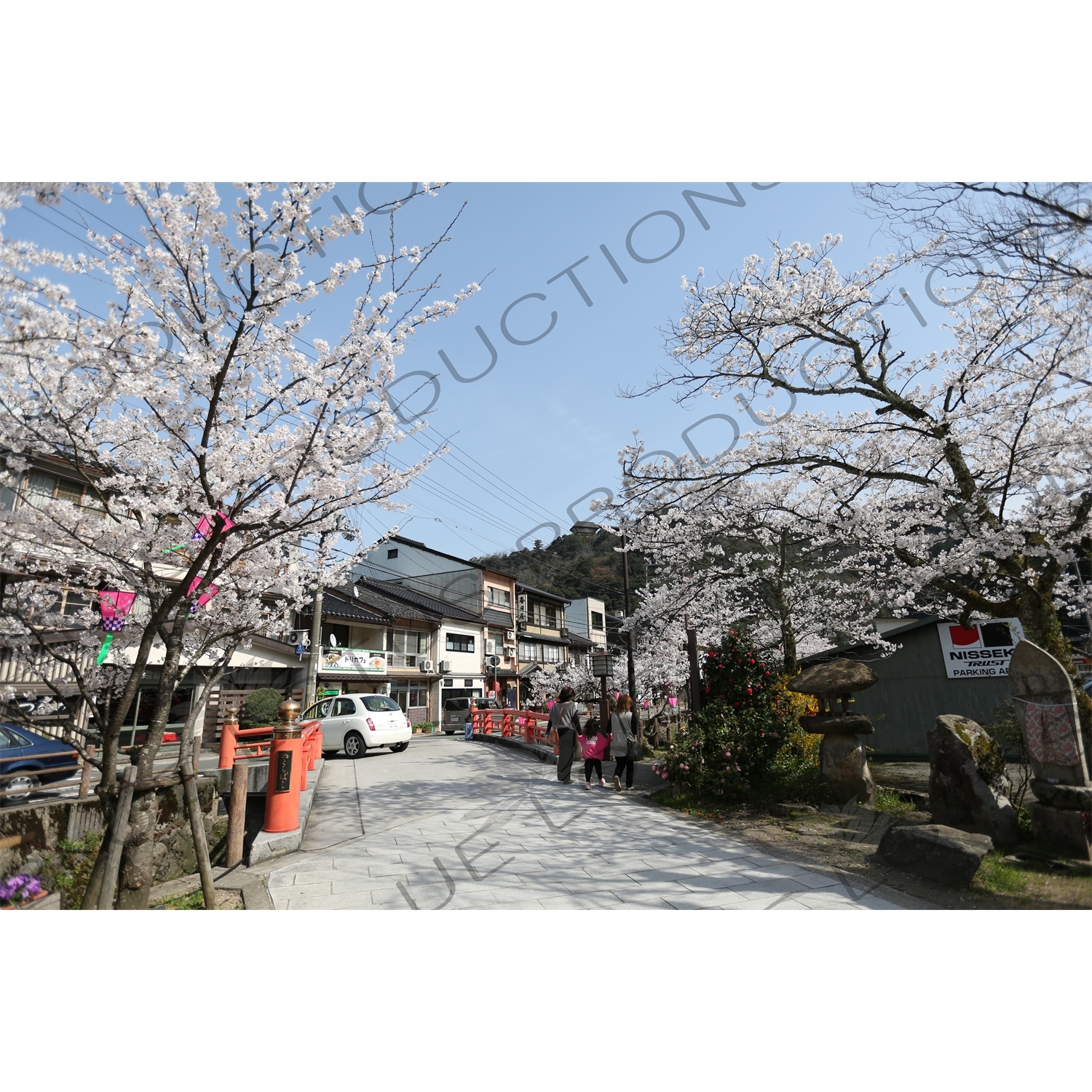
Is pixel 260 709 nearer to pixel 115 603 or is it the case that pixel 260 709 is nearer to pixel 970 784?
pixel 115 603

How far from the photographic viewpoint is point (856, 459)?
8.08m

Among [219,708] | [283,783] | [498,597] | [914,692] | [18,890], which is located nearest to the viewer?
[18,890]

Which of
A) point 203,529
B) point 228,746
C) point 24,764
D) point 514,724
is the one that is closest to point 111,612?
point 203,529

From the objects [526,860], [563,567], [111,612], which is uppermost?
[563,567]

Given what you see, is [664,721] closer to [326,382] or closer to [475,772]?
[475,772]

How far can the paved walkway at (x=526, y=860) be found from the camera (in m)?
4.58

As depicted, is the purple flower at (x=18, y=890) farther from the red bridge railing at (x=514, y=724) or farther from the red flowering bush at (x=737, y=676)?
the red bridge railing at (x=514, y=724)

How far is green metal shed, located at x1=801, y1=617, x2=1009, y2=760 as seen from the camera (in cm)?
1365

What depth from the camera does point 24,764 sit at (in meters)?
6.24

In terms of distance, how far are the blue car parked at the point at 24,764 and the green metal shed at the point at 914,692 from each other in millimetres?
14605

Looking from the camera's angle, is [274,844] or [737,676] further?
[737,676]

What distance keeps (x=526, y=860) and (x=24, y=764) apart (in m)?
5.39

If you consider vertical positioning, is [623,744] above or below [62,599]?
below

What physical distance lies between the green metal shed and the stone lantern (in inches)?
258
